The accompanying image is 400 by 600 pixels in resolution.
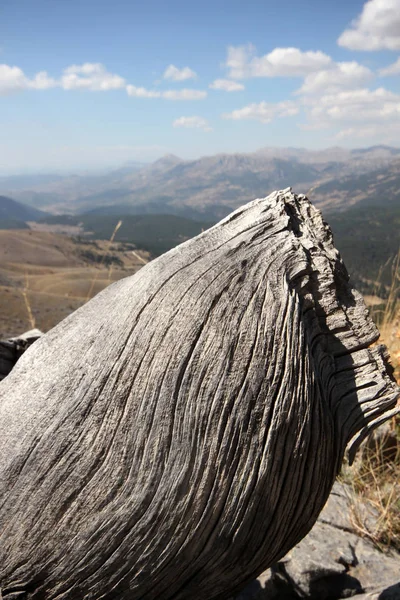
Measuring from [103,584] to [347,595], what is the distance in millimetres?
1969

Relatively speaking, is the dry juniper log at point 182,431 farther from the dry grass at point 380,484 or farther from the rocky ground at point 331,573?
the dry grass at point 380,484

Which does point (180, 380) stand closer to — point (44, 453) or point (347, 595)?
point (44, 453)

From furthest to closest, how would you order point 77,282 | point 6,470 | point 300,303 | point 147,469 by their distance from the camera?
point 77,282 < point 300,303 < point 6,470 < point 147,469

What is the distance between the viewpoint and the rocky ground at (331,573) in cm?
330

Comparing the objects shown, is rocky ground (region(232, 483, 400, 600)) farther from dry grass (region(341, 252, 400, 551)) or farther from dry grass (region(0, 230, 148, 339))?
dry grass (region(0, 230, 148, 339))

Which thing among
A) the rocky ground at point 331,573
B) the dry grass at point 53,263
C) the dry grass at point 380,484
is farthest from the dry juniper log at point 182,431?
the dry grass at point 53,263

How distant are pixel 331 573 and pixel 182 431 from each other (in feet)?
6.56

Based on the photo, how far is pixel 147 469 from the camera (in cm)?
234

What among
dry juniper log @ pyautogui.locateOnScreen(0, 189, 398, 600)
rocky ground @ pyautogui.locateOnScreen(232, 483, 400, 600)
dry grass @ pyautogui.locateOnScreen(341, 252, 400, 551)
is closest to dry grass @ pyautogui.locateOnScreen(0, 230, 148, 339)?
dry grass @ pyautogui.locateOnScreen(341, 252, 400, 551)

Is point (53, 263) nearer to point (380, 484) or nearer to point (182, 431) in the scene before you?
point (380, 484)

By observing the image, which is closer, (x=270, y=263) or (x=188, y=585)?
(x=188, y=585)

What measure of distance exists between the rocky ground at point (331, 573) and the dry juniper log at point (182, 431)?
2.67 ft

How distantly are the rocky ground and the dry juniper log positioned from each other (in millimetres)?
813

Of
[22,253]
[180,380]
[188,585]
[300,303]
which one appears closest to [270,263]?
[300,303]
